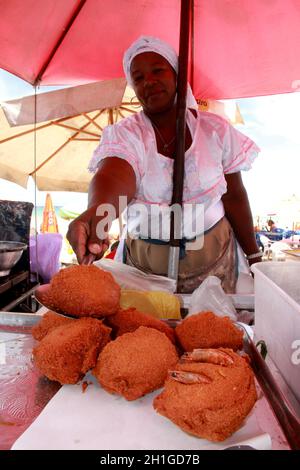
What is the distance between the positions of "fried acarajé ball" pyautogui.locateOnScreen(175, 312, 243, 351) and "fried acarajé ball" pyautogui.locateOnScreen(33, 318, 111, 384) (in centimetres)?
23

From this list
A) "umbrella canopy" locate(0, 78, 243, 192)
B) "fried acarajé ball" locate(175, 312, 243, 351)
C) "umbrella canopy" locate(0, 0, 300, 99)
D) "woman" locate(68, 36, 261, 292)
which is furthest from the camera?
"umbrella canopy" locate(0, 78, 243, 192)

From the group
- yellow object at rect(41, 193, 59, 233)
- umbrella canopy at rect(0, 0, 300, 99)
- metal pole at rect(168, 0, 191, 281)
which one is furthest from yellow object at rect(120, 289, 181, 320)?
yellow object at rect(41, 193, 59, 233)

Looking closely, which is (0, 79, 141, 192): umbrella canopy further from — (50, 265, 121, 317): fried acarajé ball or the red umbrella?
(50, 265, 121, 317): fried acarajé ball

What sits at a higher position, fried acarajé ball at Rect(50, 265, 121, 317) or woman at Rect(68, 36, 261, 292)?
woman at Rect(68, 36, 261, 292)

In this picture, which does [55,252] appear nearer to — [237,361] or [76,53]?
[76,53]

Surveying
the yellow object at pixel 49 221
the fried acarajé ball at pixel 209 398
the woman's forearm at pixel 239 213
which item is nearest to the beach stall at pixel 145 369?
the fried acarajé ball at pixel 209 398

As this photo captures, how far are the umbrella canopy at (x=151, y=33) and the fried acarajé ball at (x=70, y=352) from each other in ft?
8.48

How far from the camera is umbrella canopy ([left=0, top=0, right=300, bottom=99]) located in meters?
2.59

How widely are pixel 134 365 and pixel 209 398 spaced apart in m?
0.20

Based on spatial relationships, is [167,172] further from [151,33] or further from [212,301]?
[151,33]

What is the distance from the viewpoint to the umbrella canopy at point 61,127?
405 centimetres

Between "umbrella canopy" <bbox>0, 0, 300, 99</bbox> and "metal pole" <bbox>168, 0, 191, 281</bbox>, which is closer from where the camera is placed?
"metal pole" <bbox>168, 0, 191, 281</bbox>

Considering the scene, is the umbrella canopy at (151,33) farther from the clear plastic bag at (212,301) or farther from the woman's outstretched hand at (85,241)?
the clear plastic bag at (212,301)

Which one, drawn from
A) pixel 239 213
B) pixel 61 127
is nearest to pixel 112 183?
pixel 239 213
